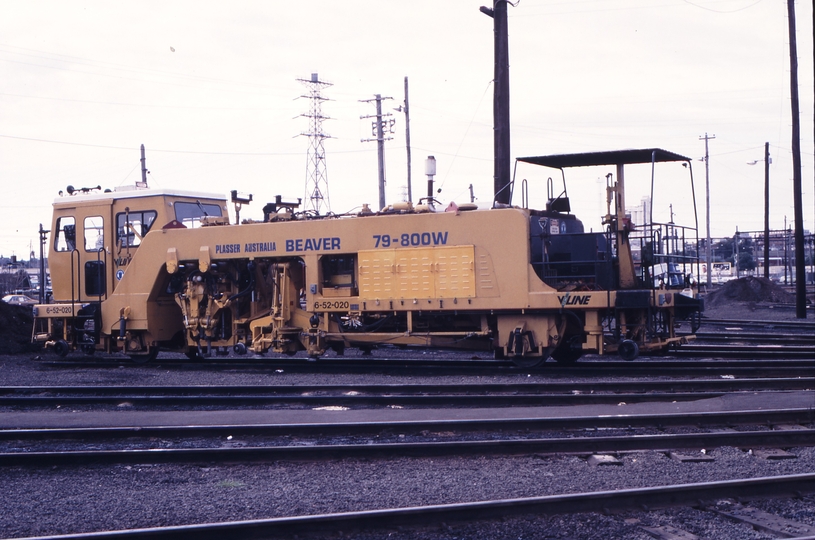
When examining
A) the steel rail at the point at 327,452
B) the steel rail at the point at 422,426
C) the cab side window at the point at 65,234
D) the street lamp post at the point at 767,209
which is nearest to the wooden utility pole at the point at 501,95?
the cab side window at the point at 65,234

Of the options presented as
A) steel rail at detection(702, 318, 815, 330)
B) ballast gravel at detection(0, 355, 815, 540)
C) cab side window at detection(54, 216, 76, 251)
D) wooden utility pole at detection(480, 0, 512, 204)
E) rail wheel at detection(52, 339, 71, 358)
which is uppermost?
wooden utility pole at detection(480, 0, 512, 204)

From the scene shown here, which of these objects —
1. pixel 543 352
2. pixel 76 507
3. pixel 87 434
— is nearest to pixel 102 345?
pixel 87 434

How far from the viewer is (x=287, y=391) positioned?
11.0 metres

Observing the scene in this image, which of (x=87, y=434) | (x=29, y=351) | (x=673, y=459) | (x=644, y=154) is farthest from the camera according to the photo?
(x=29, y=351)

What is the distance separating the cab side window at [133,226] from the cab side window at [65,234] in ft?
3.27

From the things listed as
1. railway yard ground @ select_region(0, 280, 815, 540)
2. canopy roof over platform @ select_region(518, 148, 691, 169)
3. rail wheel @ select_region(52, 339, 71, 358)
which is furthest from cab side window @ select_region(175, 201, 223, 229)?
canopy roof over platform @ select_region(518, 148, 691, 169)

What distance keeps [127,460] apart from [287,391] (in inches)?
155

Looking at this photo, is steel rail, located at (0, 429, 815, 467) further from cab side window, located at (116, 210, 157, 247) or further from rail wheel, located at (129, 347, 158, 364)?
cab side window, located at (116, 210, 157, 247)

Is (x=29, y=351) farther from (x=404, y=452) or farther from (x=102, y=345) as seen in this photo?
(x=404, y=452)

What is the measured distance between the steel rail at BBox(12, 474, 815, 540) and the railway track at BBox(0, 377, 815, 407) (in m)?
3.74

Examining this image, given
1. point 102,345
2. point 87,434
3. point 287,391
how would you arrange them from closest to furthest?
point 87,434, point 287,391, point 102,345

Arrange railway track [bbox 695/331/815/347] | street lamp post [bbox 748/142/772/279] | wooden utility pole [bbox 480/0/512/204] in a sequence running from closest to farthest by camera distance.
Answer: wooden utility pole [bbox 480/0/512/204] < railway track [bbox 695/331/815/347] < street lamp post [bbox 748/142/772/279]

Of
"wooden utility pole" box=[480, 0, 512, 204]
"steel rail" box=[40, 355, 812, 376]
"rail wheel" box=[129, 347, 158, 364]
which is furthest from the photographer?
"wooden utility pole" box=[480, 0, 512, 204]

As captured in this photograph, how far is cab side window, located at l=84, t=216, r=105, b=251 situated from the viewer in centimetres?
1538
